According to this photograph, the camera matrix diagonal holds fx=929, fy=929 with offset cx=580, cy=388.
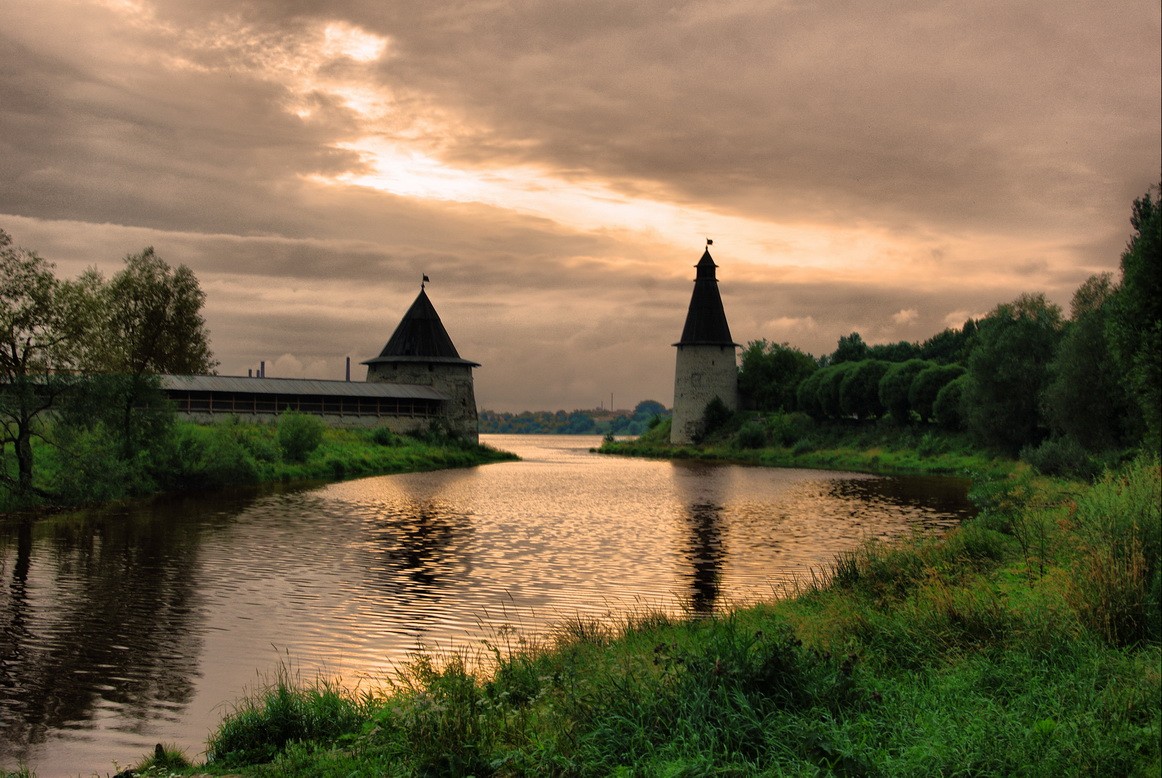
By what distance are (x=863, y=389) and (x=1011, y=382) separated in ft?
49.0

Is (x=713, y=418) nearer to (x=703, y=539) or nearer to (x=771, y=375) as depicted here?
(x=771, y=375)

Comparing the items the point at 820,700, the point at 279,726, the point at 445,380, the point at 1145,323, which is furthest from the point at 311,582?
the point at 445,380

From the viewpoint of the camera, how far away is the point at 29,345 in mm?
21156

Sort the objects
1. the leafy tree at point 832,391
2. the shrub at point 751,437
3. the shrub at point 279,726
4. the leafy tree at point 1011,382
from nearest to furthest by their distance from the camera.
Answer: the shrub at point 279,726, the leafy tree at point 1011,382, the leafy tree at point 832,391, the shrub at point 751,437

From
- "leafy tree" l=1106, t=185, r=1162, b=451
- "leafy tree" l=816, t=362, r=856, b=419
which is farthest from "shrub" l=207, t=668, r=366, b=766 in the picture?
"leafy tree" l=816, t=362, r=856, b=419

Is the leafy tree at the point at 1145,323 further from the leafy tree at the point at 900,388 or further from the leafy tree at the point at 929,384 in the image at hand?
the leafy tree at the point at 900,388

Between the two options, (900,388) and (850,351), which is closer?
(900,388)

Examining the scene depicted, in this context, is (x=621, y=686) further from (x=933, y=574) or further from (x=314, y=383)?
(x=314, y=383)

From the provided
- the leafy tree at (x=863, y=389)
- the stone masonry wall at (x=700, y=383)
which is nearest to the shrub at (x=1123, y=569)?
the leafy tree at (x=863, y=389)

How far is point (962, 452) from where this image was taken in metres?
41.8

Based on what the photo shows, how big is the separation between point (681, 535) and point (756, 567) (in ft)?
14.3

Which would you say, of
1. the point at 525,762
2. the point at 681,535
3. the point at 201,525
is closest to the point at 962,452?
the point at 681,535

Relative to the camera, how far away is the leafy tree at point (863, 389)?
52188mm

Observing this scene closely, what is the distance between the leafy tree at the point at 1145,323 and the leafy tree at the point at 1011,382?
22.2m
